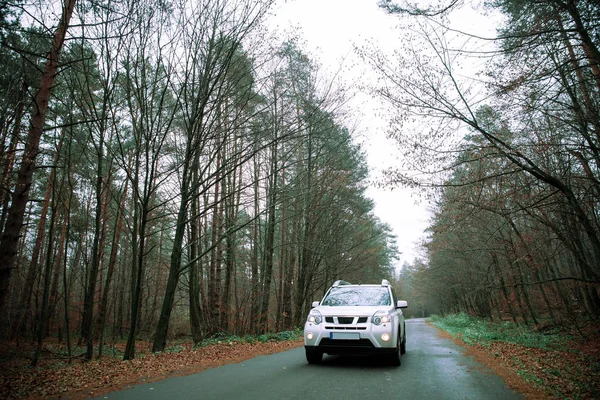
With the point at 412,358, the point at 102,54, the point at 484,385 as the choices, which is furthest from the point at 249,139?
the point at 484,385

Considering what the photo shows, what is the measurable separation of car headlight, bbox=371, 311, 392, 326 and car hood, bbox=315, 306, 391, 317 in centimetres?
9

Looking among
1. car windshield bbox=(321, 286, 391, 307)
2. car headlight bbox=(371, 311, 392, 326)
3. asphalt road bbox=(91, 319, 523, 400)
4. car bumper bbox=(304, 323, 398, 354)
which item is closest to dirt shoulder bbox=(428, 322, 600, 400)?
asphalt road bbox=(91, 319, 523, 400)

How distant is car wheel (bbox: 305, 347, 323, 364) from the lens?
23.6 feet

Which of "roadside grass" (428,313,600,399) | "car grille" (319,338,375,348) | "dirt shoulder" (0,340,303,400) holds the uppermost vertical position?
"car grille" (319,338,375,348)

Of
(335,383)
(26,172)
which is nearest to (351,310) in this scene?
(335,383)

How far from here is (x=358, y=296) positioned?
8180 millimetres

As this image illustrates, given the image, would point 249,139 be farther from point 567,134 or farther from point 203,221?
point 567,134

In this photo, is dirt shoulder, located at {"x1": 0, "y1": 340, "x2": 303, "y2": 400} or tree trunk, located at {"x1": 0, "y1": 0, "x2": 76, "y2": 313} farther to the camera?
tree trunk, located at {"x1": 0, "y1": 0, "x2": 76, "y2": 313}

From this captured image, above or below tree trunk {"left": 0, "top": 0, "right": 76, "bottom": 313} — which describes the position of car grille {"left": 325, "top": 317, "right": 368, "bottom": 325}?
below

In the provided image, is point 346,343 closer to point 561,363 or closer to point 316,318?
point 316,318

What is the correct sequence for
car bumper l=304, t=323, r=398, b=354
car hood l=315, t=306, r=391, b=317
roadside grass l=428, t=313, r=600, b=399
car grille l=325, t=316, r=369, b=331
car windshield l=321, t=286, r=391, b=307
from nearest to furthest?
roadside grass l=428, t=313, r=600, b=399 < car bumper l=304, t=323, r=398, b=354 < car grille l=325, t=316, r=369, b=331 < car hood l=315, t=306, r=391, b=317 < car windshield l=321, t=286, r=391, b=307

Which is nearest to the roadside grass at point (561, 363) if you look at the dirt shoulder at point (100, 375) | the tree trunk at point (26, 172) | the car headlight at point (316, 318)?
the car headlight at point (316, 318)

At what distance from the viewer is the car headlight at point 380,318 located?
22.5 feet

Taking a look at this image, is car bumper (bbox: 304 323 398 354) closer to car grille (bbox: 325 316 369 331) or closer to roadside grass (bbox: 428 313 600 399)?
car grille (bbox: 325 316 369 331)
